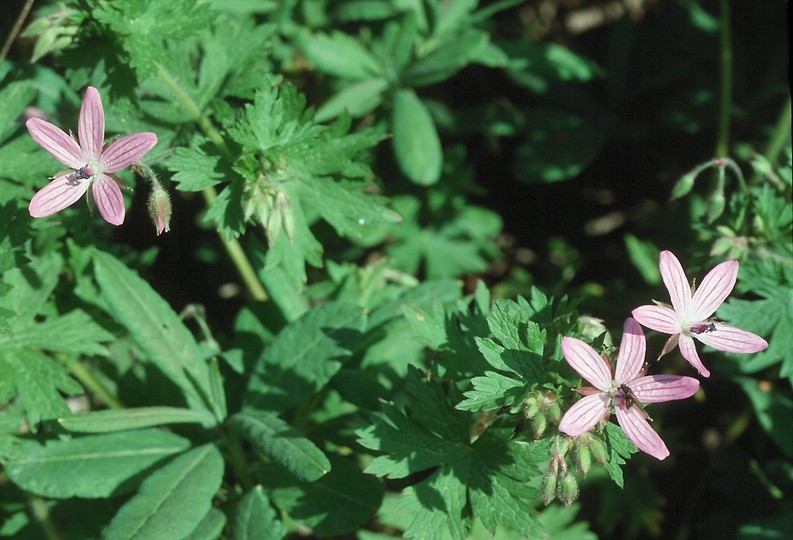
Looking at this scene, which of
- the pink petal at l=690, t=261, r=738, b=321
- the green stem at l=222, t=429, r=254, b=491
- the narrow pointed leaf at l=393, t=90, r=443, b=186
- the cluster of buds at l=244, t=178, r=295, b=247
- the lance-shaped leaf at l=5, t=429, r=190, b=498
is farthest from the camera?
the narrow pointed leaf at l=393, t=90, r=443, b=186

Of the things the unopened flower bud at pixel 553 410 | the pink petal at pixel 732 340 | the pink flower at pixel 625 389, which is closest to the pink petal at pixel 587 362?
the pink flower at pixel 625 389

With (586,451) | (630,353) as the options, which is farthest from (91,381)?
(630,353)

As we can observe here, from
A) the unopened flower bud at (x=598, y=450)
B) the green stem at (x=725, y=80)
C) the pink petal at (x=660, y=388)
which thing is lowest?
the green stem at (x=725, y=80)

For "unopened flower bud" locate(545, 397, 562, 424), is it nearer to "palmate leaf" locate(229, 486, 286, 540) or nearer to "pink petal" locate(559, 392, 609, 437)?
"pink petal" locate(559, 392, 609, 437)

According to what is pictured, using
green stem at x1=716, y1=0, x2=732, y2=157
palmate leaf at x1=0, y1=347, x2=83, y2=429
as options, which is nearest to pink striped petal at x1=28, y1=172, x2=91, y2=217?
palmate leaf at x1=0, y1=347, x2=83, y2=429

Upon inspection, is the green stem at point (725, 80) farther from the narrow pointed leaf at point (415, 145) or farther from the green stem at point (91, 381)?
the green stem at point (91, 381)

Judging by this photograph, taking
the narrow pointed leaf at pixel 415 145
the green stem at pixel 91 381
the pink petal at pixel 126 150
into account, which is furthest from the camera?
the narrow pointed leaf at pixel 415 145
